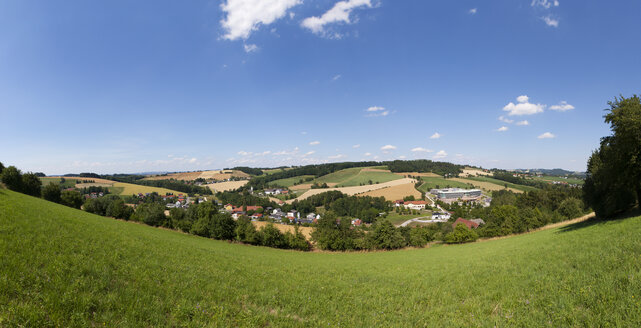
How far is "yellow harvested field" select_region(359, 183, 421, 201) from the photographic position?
130 metres

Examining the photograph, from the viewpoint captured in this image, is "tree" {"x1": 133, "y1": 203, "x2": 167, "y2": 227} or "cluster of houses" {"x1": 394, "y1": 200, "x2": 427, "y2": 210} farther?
"cluster of houses" {"x1": 394, "y1": 200, "x2": 427, "y2": 210}

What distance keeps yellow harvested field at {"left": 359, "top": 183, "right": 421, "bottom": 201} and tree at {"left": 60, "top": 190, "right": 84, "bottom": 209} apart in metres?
120

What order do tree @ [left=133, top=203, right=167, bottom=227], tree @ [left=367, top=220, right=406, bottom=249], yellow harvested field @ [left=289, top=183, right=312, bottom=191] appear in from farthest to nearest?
yellow harvested field @ [left=289, top=183, right=312, bottom=191] < tree @ [left=133, top=203, right=167, bottom=227] < tree @ [left=367, top=220, right=406, bottom=249]

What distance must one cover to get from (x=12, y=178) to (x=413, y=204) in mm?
143492

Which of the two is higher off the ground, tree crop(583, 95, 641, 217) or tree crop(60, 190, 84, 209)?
tree crop(583, 95, 641, 217)

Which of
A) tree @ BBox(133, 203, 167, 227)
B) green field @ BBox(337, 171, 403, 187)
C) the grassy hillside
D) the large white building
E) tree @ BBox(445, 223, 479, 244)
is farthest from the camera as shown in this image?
green field @ BBox(337, 171, 403, 187)

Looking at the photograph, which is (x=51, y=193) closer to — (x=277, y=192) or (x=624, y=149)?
(x=624, y=149)

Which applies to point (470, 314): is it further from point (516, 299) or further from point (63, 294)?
point (63, 294)

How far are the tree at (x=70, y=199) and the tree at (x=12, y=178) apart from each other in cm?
941

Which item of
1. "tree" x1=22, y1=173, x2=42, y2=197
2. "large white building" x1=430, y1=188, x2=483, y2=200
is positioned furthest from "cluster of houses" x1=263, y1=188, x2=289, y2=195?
"tree" x1=22, y1=173, x2=42, y2=197

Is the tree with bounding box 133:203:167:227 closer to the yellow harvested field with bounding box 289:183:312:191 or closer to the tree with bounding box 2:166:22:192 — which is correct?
the tree with bounding box 2:166:22:192

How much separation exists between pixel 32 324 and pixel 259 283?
5.54 m

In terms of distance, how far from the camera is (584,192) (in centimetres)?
3572

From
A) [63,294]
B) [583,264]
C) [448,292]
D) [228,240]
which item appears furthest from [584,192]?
[228,240]
